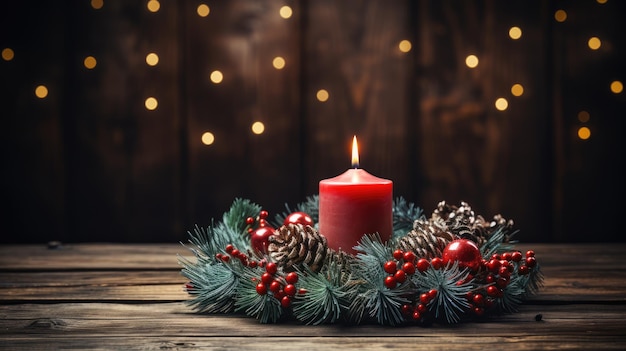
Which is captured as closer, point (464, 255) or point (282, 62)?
point (464, 255)

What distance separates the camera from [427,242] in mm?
831

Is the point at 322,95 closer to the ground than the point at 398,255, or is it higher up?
higher up

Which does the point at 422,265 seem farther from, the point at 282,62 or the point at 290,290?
the point at 282,62

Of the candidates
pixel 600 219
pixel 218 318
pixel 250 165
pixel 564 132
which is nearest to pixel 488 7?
pixel 564 132

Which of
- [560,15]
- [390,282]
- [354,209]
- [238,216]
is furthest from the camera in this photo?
[560,15]

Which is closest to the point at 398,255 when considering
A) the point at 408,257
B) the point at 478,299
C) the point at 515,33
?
the point at 408,257

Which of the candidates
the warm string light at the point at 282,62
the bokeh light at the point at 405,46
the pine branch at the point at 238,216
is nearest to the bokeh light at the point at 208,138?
the warm string light at the point at 282,62

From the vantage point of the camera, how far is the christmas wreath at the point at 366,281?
745 mm

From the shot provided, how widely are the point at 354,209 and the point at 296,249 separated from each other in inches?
4.7

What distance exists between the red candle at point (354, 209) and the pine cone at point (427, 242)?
0.19ft

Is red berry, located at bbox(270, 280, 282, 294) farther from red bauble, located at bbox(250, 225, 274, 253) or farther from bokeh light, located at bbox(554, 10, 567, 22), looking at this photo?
bokeh light, located at bbox(554, 10, 567, 22)

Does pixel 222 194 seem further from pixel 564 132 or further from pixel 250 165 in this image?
pixel 564 132

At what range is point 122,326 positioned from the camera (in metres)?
0.77

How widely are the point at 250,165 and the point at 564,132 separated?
817mm
